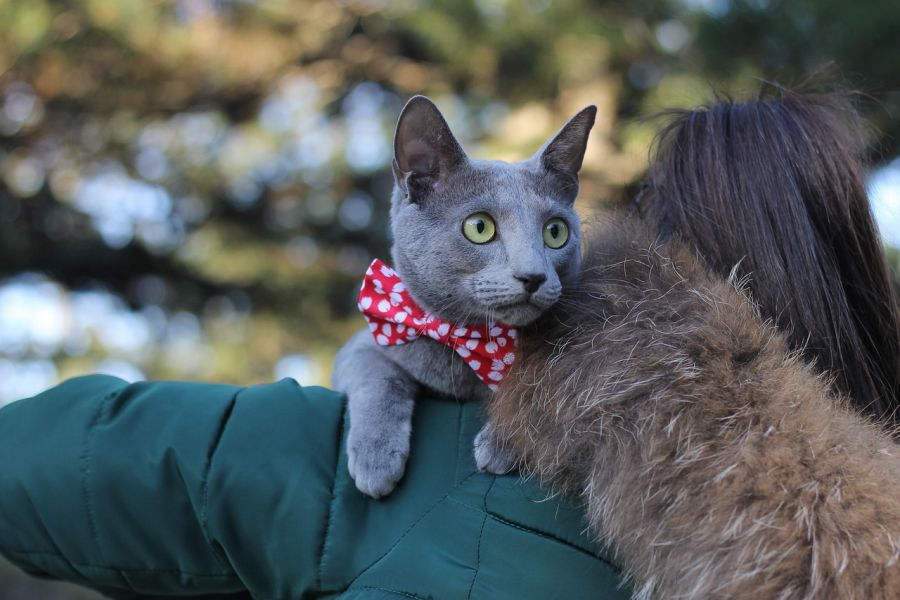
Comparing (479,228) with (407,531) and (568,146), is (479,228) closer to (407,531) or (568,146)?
(568,146)

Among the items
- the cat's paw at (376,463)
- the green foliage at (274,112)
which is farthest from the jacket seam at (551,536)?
the green foliage at (274,112)

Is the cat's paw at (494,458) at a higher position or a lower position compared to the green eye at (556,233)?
lower

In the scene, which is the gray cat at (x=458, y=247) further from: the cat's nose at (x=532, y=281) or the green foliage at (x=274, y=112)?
the green foliage at (x=274, y=112)

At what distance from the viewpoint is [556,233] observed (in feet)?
3.43

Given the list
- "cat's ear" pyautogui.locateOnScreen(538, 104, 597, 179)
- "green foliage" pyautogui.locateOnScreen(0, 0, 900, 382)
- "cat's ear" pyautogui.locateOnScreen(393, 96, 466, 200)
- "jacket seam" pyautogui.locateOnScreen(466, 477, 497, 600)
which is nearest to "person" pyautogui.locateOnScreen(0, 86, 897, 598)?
"jacket seam" pyautogui.locateOnScreen(466, 477, 497, 600)

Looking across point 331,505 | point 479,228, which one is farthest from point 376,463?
point 479,228

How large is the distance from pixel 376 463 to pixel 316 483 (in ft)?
0.25

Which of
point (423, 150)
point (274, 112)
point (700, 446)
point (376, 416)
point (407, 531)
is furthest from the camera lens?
point (274, 112)

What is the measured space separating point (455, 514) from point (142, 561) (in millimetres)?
375

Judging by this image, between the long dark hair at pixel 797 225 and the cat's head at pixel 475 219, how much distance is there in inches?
4.8

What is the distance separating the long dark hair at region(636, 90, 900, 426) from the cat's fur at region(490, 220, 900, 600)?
0.36 ft

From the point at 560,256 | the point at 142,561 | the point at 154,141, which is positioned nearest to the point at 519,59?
the point at 154,141

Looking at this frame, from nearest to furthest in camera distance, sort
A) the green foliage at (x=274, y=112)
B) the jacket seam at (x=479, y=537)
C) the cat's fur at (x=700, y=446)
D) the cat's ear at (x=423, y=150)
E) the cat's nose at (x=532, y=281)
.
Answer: the cat's fur at (x=700, y=446), the jacket seam at (x=479, y=537), the cat's nose at (x=532, y=281), the cat's ear at (x=423, y=150), the green foliage at (x=274, y=112)

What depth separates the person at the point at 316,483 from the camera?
31.4 inches
